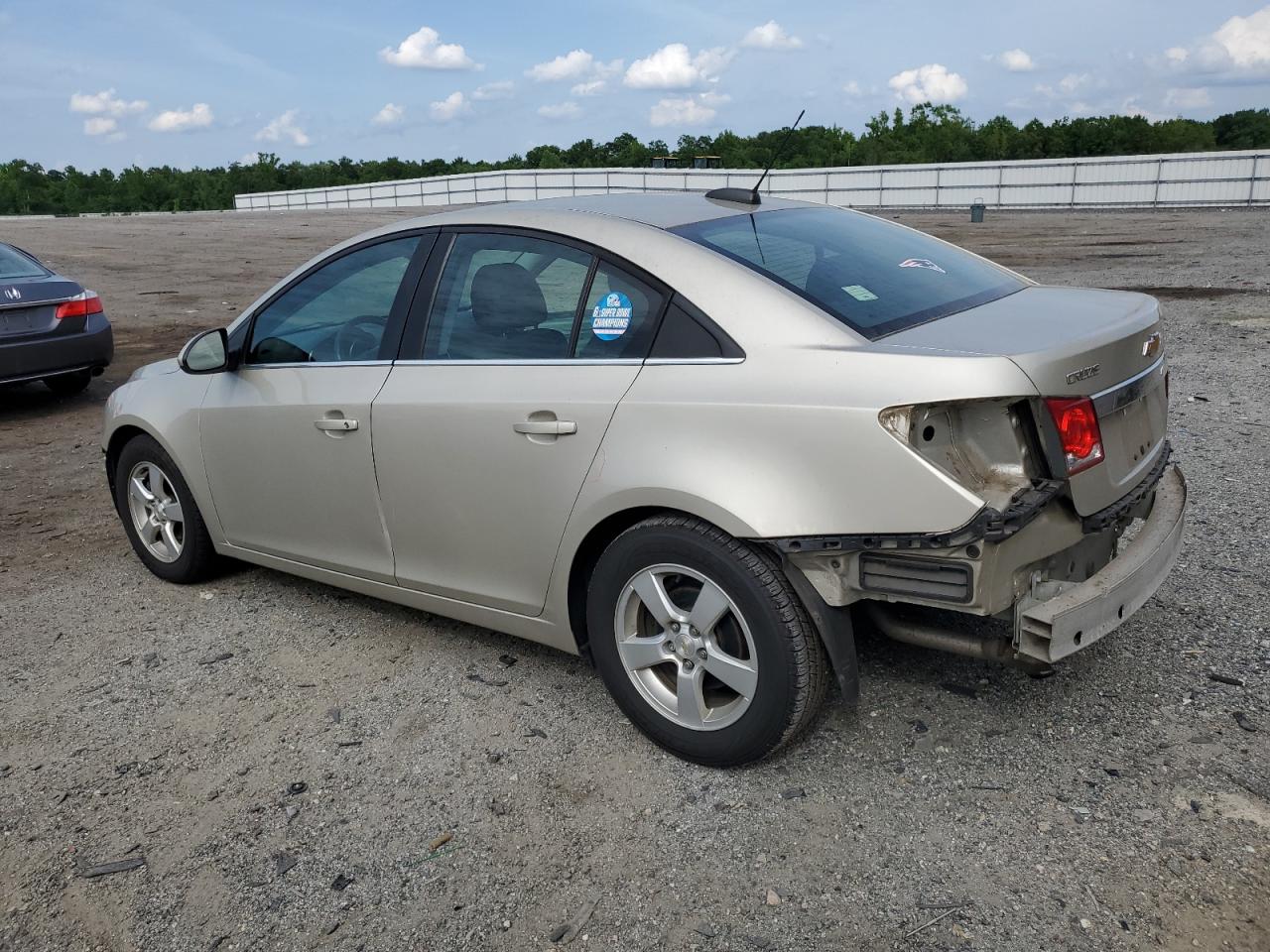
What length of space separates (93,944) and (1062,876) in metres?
2.51

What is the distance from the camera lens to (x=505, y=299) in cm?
385

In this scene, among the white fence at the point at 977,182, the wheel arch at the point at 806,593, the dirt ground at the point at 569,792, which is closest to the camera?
the dirt ground at the point at 569,792

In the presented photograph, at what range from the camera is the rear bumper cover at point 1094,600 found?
2914mm

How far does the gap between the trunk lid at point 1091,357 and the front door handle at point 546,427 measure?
3.39 ft

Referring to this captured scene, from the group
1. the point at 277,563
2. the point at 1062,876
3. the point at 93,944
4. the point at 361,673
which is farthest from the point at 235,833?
the point at 1062,876

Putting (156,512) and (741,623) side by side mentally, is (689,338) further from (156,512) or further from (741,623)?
(156,512)

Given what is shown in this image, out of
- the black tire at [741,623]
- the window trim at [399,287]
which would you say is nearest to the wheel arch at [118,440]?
the window trim at [399,287]

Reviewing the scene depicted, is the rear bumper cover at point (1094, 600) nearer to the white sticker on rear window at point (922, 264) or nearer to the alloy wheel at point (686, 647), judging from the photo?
the alloy wheel at point (686, 647)

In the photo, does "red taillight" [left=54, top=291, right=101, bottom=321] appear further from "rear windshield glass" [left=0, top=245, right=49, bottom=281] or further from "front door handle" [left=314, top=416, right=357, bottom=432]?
"front door handle" [left=314, top=416, right=357, bottom=432]

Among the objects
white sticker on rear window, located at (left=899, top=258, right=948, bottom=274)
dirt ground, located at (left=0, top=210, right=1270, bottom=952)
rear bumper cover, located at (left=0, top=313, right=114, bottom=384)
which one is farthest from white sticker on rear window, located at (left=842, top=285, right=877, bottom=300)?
rear bumper cover, located at (left=0, top=313, right=114, bottom=384)

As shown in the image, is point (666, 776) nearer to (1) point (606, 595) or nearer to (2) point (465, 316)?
(1) point (606, 595)

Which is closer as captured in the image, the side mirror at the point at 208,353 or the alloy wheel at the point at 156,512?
the side mirror at the point at 208,353

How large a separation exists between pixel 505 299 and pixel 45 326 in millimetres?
6943

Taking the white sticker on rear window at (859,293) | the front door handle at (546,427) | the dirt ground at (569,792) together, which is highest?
the white sticker on rear window at (859,293)
